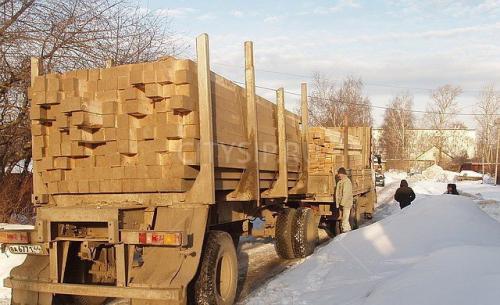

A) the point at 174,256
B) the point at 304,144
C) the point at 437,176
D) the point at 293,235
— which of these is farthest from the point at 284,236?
the point at 437,176

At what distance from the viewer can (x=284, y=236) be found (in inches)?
366

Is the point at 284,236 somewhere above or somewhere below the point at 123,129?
below

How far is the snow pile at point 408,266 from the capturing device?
5.07 meters

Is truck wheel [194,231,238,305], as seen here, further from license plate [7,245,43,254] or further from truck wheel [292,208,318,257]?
truck wheel [292,208,318,257]

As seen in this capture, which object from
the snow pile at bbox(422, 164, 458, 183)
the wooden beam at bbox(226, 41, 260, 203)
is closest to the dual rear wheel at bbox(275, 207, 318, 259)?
the wooden beam at bbox(226, 41, 260, 203)

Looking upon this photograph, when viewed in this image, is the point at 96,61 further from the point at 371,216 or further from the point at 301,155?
the point at 371,216

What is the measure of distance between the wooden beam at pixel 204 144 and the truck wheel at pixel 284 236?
404cm

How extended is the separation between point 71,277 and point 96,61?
25.8 ft

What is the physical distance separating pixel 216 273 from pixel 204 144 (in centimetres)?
153

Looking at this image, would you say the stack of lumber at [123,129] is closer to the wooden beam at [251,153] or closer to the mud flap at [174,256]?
the mud flap at [174,256]

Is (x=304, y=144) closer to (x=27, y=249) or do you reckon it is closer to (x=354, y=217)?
(x=354, y=217)

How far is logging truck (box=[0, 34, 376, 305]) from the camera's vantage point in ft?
17.6

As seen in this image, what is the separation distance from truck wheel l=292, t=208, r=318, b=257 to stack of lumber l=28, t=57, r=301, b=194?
143 inches

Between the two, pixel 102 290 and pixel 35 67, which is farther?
pixel 35 67
